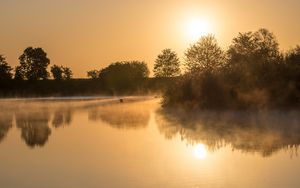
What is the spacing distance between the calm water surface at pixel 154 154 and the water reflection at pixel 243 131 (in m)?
0.03

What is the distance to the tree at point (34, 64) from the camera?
93.2 m

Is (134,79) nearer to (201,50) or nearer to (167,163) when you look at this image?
(201,50)

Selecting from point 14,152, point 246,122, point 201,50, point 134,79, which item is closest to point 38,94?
point 134,79

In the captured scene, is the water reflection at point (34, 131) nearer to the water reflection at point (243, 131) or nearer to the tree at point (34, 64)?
the water reflection at point (243, 131)

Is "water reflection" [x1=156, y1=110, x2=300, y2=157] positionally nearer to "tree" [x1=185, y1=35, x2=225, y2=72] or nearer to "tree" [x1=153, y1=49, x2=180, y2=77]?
"tree" [x1=185, y1=35, x2=225, y2=72]

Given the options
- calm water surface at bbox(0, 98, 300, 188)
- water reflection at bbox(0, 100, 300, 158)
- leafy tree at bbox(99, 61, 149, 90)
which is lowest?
calm water surface at bbox(0, 98, 300, 188)

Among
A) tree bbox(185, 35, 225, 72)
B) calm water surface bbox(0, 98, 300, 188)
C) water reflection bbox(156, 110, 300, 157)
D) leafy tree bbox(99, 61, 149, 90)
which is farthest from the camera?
leafy tree bbox(99, 61, 149, 90)

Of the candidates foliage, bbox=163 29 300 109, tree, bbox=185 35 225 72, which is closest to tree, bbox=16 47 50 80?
tree, bbox=185 35 225 72

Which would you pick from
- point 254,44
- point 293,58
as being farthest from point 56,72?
point 293,58

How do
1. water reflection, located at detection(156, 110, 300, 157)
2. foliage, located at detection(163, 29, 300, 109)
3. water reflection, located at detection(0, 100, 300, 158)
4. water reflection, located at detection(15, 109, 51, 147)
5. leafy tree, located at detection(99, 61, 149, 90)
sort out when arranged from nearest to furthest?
1. water reflection, located at detection(156, 110, 300, 157)
2. water reflection, located at detection(0, 100, 300, 158)
3. water reflection, located at detection(15, 109, 51, 147)
4. foliage, located at detection(163, 29, 300, 109)
5. leafy tree, located at detection(99, 61, 149, 90)

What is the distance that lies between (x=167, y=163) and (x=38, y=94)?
219ft

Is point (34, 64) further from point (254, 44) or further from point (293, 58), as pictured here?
point (293, 58)

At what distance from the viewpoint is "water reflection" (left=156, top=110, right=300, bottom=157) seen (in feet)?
48.6

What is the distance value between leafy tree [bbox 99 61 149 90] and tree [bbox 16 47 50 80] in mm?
9778
